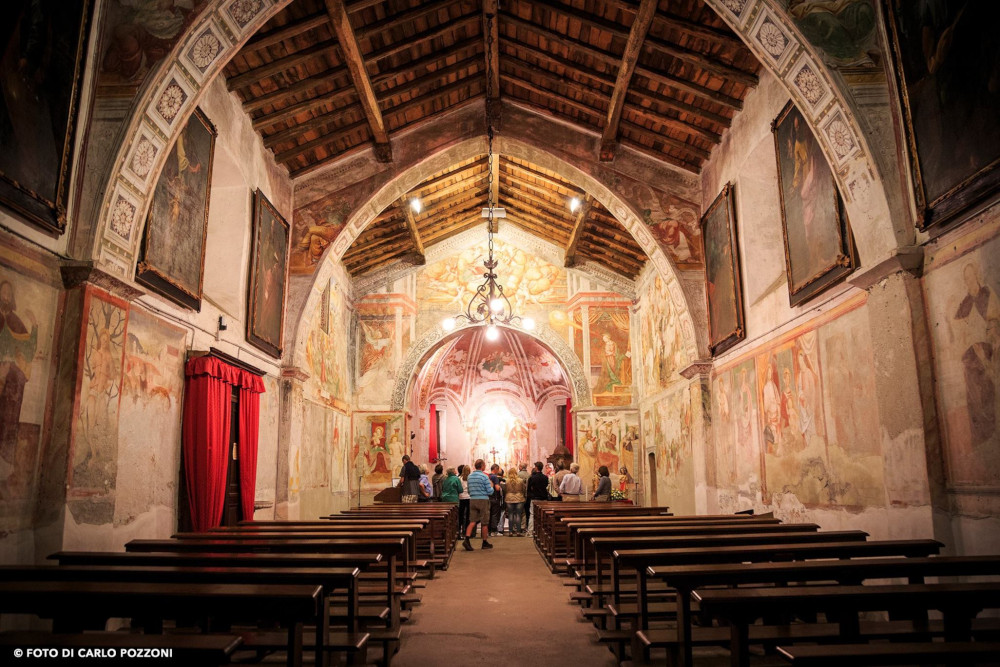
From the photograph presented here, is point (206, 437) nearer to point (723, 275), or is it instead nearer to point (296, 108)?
point (296, 108)

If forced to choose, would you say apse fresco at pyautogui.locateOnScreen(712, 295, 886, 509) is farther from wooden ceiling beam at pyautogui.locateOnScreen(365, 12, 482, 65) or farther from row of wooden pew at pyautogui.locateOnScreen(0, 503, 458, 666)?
wooden ceiling beam at pyautogui.locateOnScreen(365, 12, 482, 65)

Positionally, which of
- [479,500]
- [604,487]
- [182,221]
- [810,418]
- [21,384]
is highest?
[182,221]

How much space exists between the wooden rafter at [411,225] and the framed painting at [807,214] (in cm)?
848

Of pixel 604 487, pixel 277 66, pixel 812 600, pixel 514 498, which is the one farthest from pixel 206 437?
pixel 514 498

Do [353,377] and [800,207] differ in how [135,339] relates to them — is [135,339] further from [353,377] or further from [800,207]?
[353,377]

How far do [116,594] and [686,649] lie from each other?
8.52 ft

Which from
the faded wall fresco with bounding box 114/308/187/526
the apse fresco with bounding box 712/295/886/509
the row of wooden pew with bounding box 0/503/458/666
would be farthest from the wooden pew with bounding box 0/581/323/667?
the apse fresco with bounding box 712/295/886/509

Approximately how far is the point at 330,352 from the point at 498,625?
10855mm

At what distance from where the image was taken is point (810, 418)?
797cm

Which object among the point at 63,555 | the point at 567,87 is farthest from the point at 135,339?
the point at 567,87

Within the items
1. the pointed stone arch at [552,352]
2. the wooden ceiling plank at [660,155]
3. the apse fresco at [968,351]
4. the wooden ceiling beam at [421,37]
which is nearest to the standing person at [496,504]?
the pointed stone arch at [552,352]

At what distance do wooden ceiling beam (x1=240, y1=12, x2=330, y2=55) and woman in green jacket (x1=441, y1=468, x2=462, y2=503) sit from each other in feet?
26.9

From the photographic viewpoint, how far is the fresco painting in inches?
194

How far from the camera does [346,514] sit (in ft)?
31.9
